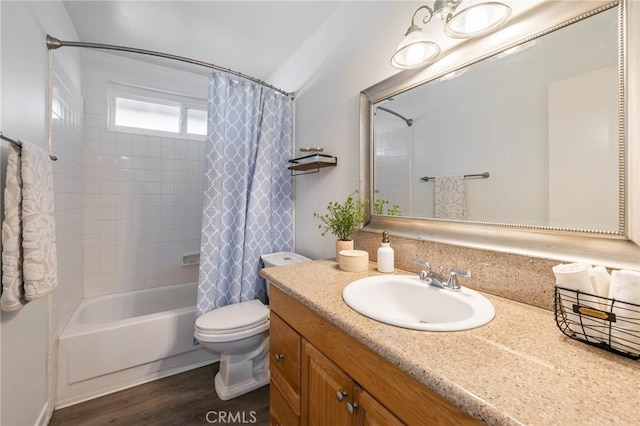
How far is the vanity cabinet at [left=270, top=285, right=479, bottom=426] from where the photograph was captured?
0.56 m

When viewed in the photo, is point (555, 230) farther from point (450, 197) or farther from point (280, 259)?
point (280, 259)

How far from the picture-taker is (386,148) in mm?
1374

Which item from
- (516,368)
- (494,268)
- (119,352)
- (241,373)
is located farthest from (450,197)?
(119,352)

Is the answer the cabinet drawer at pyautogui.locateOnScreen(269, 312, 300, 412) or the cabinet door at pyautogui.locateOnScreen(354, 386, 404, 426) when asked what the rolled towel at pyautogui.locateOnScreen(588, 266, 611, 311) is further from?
the cabinet drawer at pyautogui.locateOnScreen(269, 312, 300, 412)

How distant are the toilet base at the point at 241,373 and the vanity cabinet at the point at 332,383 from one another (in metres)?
0.59

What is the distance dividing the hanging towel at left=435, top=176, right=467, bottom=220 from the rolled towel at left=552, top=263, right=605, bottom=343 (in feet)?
1.48

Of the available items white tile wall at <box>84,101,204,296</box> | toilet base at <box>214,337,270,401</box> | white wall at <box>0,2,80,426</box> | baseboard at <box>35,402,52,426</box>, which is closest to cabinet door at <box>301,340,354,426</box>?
toilet base at <box>214,337,270,401</box>

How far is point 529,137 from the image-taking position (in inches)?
34.0

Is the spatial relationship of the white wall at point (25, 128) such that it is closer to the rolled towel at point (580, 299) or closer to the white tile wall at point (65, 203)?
the white tile wall at point (65, 203)

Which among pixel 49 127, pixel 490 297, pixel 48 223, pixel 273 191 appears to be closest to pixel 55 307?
pixel 48 223

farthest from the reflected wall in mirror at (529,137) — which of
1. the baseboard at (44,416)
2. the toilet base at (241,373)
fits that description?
the baseboard at (44,416)

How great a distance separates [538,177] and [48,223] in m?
1.91

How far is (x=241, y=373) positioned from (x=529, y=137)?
6.33 feet

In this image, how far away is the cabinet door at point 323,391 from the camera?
0.75 meters
